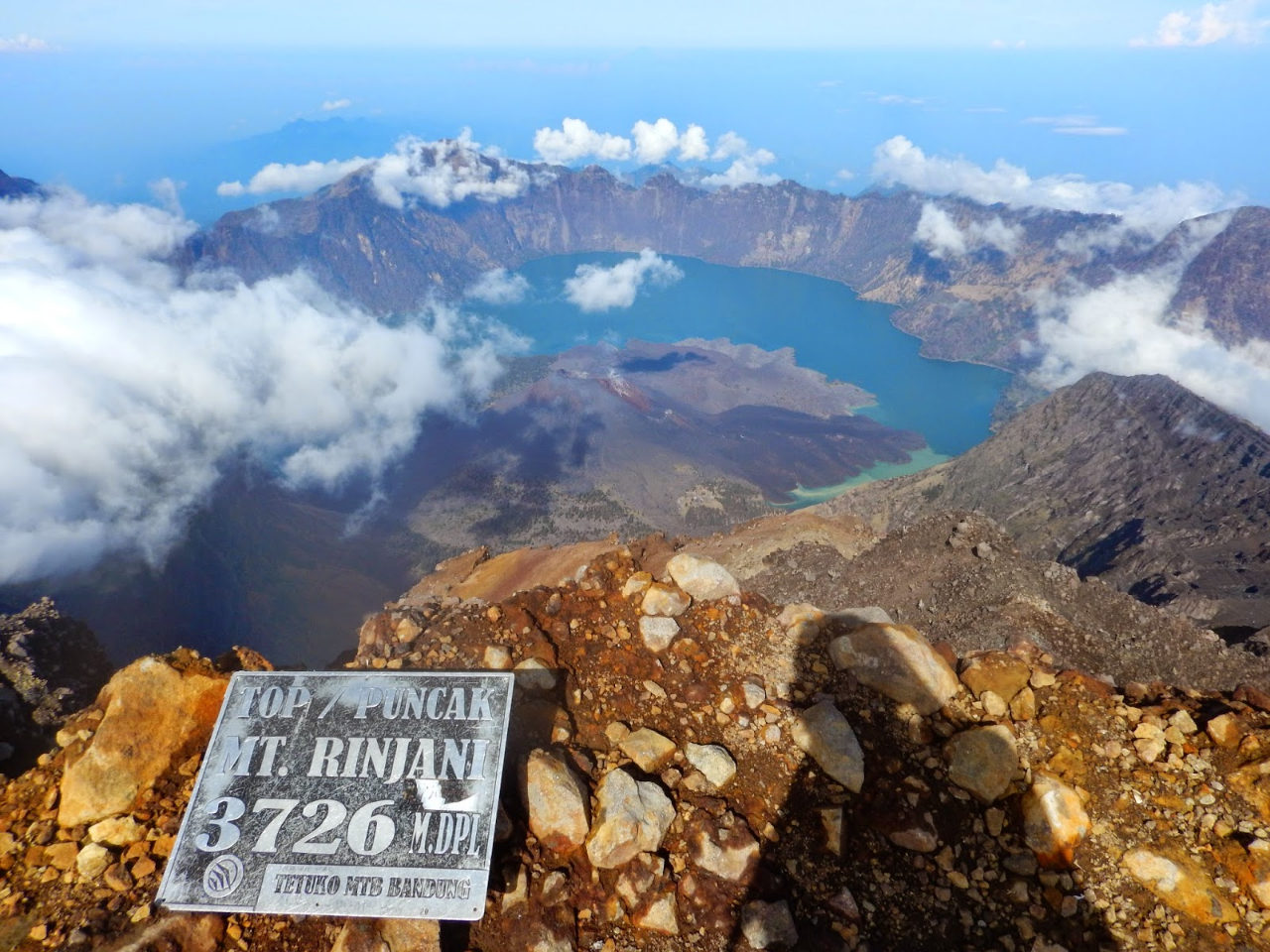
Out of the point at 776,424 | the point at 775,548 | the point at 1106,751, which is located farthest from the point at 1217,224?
the point at 1106,751

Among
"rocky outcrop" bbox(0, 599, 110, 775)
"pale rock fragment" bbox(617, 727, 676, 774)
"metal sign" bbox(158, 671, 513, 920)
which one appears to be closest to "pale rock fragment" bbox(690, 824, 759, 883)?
"pale rock fragment" bbox(617, 727, 676, 774)

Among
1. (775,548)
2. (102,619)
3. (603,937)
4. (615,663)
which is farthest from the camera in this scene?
(102,619)

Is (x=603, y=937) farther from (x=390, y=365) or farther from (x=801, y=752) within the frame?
(x=390, y=365)

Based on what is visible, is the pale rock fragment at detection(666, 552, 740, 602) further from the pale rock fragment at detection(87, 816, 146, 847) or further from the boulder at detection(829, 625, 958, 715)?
the pale rock fragment at detection(87, 816, 146, 847)

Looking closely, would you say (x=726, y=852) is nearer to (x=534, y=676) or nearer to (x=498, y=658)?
(x=534, y=676)

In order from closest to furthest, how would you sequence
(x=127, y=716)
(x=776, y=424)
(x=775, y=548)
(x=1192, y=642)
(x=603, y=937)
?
(x=603, y=937) < (x=127, y=716) < (x=1192, y=642) < (x=775, y=548) < (x=776, y=424)

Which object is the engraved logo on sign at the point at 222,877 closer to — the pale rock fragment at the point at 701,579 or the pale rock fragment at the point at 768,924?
the pale rock fragment at the point at 768,924
